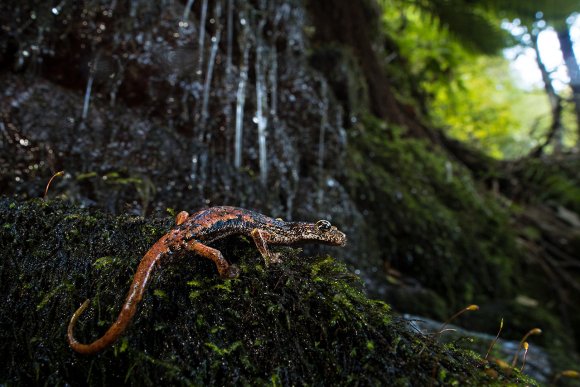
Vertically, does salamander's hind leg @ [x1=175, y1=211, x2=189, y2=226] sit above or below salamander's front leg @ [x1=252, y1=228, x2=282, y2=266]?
above

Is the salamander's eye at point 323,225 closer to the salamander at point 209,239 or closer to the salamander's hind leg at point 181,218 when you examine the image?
the salamander at point 209,239

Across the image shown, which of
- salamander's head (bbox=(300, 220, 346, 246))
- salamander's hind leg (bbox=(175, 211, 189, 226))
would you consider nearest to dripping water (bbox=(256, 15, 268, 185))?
salamander's head (bbox=(300, 220, 346, 246))

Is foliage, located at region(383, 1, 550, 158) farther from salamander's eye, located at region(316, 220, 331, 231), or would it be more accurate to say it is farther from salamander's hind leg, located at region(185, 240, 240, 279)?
salamander's hind leg, located at region(185, 240, 240, 279)

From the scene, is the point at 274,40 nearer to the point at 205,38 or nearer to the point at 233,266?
the point at 205,38

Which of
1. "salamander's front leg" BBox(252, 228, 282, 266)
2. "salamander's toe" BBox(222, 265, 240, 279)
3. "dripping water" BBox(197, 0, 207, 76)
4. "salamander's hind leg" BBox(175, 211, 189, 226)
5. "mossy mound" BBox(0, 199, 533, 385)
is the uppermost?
"dripping water" BBox(197, 0, 207, 76)

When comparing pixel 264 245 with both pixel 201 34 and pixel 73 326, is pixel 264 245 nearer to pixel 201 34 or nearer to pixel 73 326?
pixel 73 326

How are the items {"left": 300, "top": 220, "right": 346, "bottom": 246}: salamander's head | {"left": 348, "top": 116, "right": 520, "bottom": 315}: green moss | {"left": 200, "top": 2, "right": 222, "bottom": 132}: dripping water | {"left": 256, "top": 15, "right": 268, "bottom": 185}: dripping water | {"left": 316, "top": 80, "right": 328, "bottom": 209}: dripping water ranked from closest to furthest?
{"left": 300, "top": 220, "right": 346, "bottom": 246}: salamander's head → {"left": 200, "top": 2, "right": 222, "bottom": 132}: dripping water → {"left": 256, "top": 15, "right": 268, "bottom": 185}: dripping water → {"left": 316, "top": 80, "right": 328, "bottom": 209}: dripping water → {"left": 348, "top": 116, "right": 520, "bottom": 315}: green moss

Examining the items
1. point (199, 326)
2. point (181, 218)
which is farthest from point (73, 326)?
point (181, 218)
